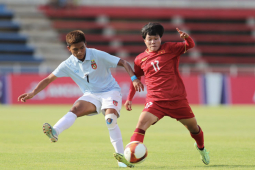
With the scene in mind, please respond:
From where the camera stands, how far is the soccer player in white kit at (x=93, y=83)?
639 centimetres

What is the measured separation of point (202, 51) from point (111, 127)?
1430 inches

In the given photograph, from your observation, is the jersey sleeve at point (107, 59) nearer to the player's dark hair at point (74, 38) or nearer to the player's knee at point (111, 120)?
the player's dark hair at point (74, 38)

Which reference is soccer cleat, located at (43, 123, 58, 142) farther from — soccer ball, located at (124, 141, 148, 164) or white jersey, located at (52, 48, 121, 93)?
white jersey, located at (52, 48, 121, 93)

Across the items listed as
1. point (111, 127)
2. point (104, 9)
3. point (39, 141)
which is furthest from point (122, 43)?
point (111, 127)

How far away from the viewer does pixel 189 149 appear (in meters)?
7.99

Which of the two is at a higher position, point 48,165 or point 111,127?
point 111,127

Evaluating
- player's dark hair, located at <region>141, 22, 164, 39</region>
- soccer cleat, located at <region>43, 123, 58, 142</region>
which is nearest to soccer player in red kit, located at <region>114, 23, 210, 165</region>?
player's dark hair, located at <region>141, 22, 164, 39</region>

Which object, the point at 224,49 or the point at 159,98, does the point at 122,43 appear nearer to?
the point at 224,49

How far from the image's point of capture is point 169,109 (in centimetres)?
619

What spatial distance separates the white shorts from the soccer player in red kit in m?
0.20

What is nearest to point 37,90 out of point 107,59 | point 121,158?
point 107,59

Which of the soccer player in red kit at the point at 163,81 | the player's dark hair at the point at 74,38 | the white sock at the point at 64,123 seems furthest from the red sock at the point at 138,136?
the player's dark hair at the point at 74,38

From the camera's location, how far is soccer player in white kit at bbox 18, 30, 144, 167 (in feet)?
21.0

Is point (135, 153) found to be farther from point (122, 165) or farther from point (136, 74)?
point (136, 74)
